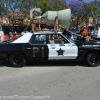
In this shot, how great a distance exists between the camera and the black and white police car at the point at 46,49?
7.82m

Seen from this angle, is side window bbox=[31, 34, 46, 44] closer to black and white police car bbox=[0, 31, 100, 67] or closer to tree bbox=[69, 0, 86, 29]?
black and white police car bbox=[0, 31, 100, 67]

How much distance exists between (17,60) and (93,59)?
9.50 feet

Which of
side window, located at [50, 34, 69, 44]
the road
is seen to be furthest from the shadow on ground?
side window, located at [50, 34, 69, 44]

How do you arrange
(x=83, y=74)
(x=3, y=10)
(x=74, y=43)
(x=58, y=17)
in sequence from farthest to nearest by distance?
(x=3, y=10) → (x=58, y=17) → (x=74, y=43) → (x=83, y=74)

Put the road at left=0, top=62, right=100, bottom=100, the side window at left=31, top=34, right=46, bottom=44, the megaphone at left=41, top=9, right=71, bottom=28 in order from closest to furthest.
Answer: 1. the road at left=0, top=62, right=100, bottom=100
2. the side window at left=31, top=34, right=46, bottom=44
3. the megaphone at left=41, top=9, right=71, bottom=28

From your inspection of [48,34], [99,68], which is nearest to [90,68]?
[99,68]

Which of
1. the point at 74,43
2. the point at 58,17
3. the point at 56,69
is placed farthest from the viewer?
the point at 58,17

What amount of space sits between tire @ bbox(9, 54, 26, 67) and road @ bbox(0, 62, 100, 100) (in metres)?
0.19

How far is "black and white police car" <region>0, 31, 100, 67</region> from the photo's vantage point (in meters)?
7.82

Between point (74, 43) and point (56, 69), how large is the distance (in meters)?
1.27

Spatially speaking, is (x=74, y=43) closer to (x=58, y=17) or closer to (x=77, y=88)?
(x=58, y=17)

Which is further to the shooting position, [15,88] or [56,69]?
[56,69]

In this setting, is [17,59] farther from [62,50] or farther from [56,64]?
[62,50]

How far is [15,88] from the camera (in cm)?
540
